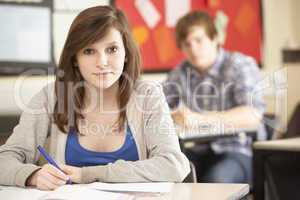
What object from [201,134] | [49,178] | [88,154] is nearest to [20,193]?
[49,178]

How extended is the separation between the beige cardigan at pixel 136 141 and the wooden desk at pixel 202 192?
0.05 metres

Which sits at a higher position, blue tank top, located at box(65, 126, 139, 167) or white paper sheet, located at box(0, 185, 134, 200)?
blue tank top, located at box(65, 126, 139, 167)

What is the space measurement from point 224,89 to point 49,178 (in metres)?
1.44

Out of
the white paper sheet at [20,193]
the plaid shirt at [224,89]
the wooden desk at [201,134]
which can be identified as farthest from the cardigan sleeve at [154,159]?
the plaid shirt at [224,89]

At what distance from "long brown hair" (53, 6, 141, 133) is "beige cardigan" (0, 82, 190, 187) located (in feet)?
0.08

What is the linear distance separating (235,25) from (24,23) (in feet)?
6.73

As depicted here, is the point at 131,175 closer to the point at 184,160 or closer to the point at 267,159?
the point at 184,160

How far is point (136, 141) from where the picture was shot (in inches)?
46.5

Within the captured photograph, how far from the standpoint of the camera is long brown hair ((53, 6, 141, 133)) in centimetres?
108

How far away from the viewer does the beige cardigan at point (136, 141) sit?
1.11m

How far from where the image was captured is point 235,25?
350 cm

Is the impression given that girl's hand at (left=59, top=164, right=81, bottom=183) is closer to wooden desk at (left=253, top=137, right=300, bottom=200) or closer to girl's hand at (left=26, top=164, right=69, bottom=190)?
girl's hand at (left=26, top=164, right=69, bottom=190)

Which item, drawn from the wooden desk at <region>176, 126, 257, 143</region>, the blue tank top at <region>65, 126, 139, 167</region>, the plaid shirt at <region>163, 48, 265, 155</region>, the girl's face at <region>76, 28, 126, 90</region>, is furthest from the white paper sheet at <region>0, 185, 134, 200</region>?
the plaid shirt at <region>163, 48, 265, 155</region>

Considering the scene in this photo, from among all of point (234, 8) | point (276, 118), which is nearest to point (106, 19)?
point (276, 118)
